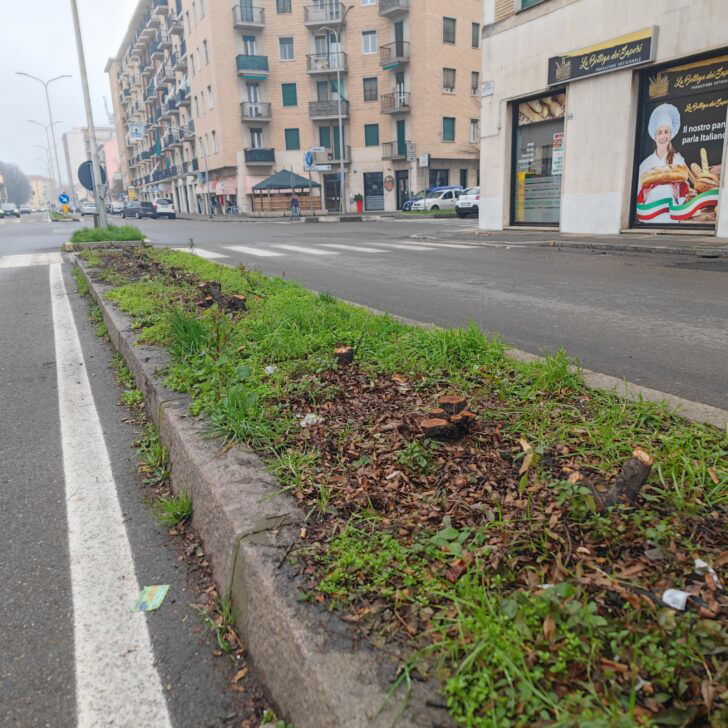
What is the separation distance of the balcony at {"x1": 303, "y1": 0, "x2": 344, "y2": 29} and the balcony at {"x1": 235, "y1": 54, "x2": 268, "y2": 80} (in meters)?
4.68

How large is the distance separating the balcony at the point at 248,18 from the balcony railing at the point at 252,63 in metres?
2.30

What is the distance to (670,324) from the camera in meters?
6.09

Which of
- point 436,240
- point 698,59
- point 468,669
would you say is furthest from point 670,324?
point 436,240

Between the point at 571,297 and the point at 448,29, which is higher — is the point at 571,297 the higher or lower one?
the lower one

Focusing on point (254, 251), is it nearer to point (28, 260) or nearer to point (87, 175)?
point (28, 260)

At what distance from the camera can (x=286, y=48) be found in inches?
2071

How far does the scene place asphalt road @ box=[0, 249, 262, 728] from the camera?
6.08 feet

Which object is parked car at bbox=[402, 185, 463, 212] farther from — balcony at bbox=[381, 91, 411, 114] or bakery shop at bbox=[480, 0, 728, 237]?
bakery shop at bbox=[480, 0, 728, 237]

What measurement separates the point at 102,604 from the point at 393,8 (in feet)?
169

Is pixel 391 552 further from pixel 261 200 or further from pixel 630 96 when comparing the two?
pixel 261 200

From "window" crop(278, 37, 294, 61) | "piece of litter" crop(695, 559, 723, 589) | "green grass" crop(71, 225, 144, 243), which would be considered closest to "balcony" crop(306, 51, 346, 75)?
"window" crop(278, 37, 294, 61)

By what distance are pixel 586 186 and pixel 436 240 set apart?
4.37 meters

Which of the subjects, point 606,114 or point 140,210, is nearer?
point 606,114

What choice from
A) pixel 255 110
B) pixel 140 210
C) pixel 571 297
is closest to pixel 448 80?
pixel 255 110
